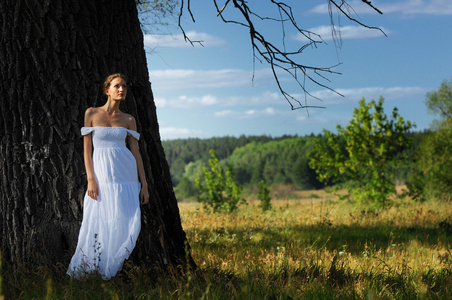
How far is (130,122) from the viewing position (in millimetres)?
4715

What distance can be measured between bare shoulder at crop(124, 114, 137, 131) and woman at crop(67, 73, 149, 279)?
0.10 meters

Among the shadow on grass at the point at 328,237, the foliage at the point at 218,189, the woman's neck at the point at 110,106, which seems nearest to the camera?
the woman's neck at the point at 110,106

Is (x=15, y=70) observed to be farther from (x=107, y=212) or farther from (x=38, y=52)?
(x=107, y=212)

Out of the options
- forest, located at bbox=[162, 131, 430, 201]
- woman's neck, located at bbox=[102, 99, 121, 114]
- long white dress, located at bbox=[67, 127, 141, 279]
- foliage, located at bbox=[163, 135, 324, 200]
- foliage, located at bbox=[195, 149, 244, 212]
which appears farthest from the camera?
foliage, located at bbox=[163, 135, 324, 200]

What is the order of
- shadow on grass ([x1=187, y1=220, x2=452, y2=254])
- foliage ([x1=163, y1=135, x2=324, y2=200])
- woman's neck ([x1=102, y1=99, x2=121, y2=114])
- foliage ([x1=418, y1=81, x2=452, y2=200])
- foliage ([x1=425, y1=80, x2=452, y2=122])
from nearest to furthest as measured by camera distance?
woman's neck ([x1=102, y1=99, x2=121, y2=114]) < shadow on grass ([x1=187, y1=220, x2=452, y2=254]) < foliage ([x1=418, y1=81, x2=452, y2=200]) < foliage ([x1=425, y1=80, x2=452, y2=122]) < foliage ([x1=163, y1=135, x2=324, y2=200])

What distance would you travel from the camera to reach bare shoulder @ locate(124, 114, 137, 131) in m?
4.71

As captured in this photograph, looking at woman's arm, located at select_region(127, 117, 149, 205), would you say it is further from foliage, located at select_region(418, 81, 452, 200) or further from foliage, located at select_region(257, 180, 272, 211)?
foliage, located at select_region(418, 81, 452, 200)

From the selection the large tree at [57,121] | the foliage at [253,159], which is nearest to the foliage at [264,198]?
the large tree at [57,121]

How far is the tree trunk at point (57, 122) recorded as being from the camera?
4.71 metres

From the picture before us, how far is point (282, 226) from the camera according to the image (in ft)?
28.1

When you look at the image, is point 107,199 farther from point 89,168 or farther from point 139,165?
point 139,165

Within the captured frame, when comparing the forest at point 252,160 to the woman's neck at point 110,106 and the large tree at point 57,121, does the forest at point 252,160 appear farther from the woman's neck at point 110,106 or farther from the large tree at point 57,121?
the woman's neck at point 110,106

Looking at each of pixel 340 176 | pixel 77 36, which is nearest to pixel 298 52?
pixel 77 36

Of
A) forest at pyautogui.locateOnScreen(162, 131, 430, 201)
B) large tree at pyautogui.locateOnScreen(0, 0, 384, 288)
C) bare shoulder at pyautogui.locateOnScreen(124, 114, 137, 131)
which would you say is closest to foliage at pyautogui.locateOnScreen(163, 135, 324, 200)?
forest at pyautogui.locateOnScreen(162, 131, 430, 201)
